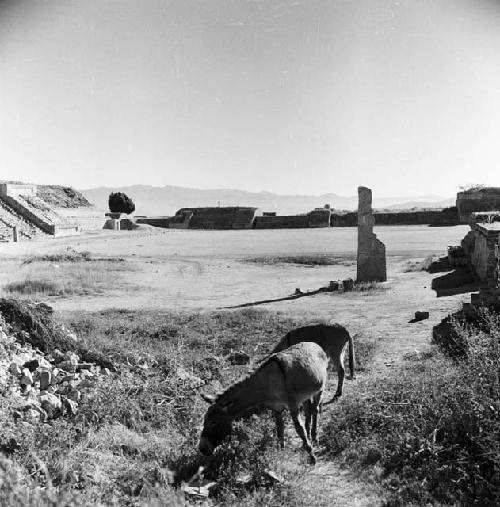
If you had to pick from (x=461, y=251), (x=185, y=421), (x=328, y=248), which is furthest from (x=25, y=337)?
(x=328, y=248)

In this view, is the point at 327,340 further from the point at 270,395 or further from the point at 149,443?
the point at 149,443

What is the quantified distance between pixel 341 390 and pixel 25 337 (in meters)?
5.19

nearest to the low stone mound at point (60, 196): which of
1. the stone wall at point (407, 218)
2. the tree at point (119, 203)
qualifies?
the tree at point (119, 203)

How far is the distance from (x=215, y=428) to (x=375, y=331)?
6131 millimetres

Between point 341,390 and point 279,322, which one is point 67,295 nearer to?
point 279,322

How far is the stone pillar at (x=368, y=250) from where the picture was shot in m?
17.6

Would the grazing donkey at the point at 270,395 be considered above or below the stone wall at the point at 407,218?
below

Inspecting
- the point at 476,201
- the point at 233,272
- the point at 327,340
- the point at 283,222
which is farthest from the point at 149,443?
the point at 283,222

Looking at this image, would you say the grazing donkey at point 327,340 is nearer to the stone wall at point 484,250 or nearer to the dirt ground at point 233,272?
the dirt ground at point 233,272

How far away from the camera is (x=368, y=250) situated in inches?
696

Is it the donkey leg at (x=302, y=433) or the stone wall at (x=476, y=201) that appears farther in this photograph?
the stone wall at (x=476, y=201)

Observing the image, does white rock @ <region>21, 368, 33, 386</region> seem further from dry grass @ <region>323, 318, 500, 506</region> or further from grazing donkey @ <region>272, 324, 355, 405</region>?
dry grass @ <region>323, 318, 500, 506</region>

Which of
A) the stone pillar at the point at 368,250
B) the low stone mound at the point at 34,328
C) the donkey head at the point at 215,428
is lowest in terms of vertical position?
the donkey head at the point at 215,428

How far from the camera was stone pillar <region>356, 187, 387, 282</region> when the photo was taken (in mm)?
17578
